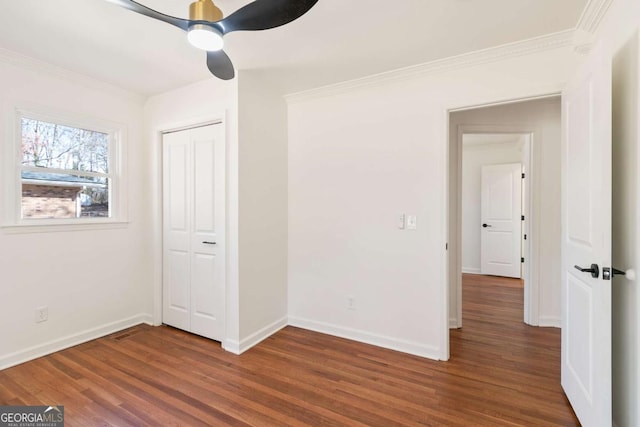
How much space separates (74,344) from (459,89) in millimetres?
4047

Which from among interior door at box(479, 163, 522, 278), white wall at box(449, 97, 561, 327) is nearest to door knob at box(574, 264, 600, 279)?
white wall at box(449, 97, 561, 327)

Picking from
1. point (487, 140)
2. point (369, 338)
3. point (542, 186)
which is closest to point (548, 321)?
point (542, 186)

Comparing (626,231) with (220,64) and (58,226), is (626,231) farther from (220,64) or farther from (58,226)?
(58,226)

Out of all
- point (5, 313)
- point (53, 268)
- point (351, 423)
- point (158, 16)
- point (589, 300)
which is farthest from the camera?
point (53, 268)

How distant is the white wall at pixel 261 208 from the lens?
266 cm

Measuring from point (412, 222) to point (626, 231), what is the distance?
1.32 m

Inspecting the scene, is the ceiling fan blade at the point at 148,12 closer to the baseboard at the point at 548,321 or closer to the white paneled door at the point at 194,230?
the white paneled door at the point at 194,230

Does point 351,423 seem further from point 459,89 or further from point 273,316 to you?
point 459,89

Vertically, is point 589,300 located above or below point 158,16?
below

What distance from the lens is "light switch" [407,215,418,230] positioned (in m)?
2.59

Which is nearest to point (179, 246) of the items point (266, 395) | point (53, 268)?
point (53, 268)

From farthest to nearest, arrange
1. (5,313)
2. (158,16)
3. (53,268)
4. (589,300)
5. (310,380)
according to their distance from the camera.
A: 1. (53,268)
2. (5,313)
3. (310,380)
4. (589,300)
5. (158,16)

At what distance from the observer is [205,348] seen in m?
2.70

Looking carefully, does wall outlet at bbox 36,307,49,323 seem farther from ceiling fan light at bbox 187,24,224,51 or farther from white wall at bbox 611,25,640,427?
white wall at bbox 611,25,640,427
